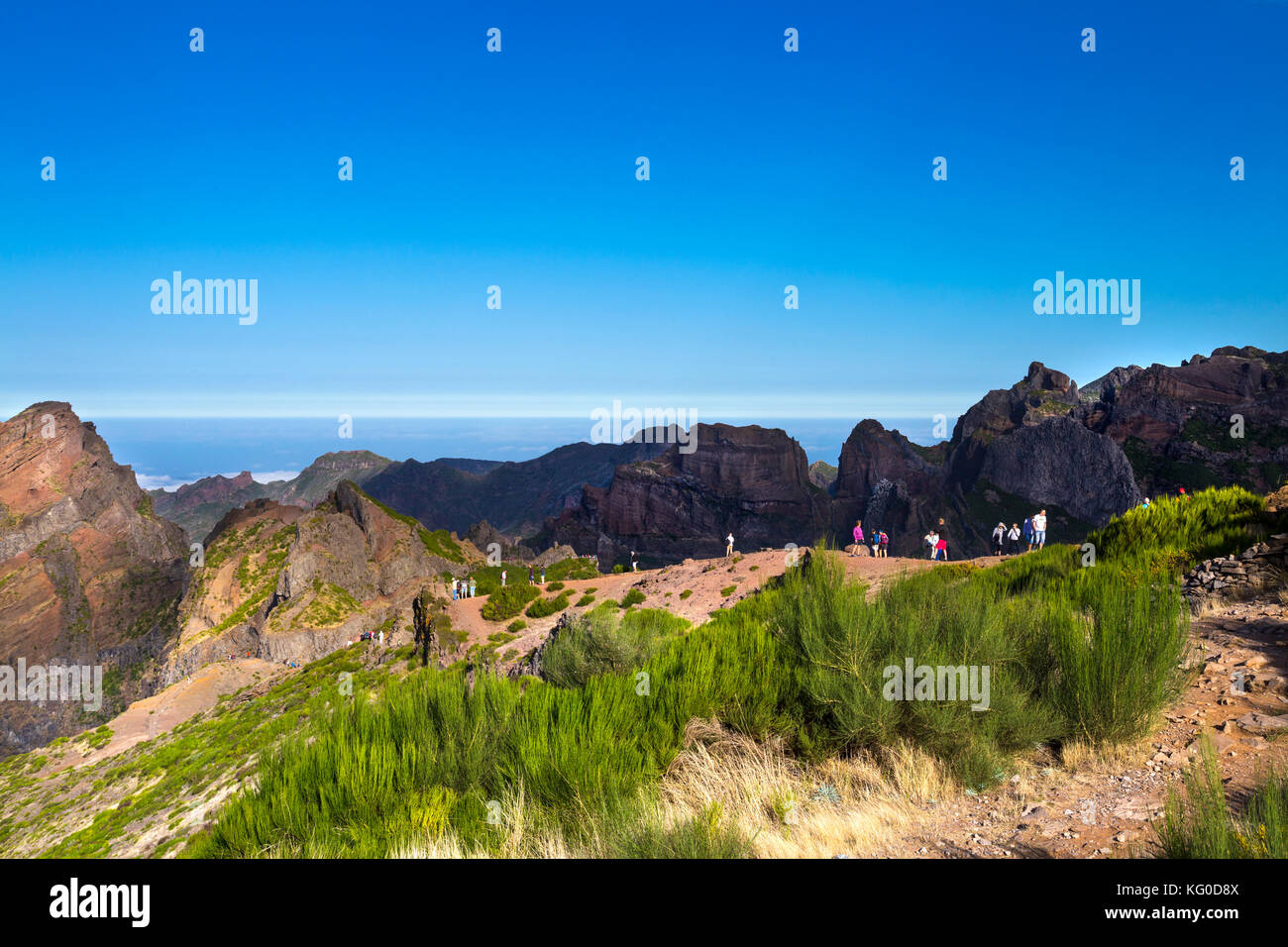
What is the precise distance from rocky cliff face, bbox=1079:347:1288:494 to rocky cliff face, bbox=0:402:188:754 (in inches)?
6417

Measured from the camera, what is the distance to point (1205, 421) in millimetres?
110125

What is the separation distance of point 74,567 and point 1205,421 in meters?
203

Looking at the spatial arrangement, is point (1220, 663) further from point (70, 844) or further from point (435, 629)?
point (70, 844)

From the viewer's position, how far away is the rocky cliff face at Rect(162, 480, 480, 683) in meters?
65.4

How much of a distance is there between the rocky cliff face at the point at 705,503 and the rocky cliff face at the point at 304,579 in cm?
5686

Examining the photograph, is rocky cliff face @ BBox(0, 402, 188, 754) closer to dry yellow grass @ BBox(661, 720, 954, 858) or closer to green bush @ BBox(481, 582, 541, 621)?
green bush @ BBox(481, 582, 541, 621)

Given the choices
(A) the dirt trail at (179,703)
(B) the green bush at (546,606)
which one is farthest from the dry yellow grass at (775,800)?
(A) the dirt trail at (179,703)

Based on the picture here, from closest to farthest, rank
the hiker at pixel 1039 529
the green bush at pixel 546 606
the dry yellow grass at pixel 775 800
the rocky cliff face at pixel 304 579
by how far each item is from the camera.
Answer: the dry yellow grass at pixel 775 800
the hiker at pixel 1039 529
the green bush at pixel 546 606
the rocky cliff face at pixel 304 579

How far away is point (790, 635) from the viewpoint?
9328 millimetres

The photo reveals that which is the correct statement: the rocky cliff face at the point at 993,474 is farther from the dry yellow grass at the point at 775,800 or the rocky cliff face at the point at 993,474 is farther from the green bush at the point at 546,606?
the dry yellow grass at the point at 775,800

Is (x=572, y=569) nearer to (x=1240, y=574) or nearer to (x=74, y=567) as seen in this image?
(x=1240, y=574)

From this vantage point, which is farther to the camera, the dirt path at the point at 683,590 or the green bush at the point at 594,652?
the dirt path at the point at 683,590

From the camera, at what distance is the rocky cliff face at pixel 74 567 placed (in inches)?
3649
